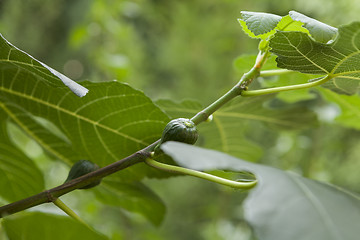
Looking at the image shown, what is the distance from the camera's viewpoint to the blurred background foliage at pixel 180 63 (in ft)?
6.48

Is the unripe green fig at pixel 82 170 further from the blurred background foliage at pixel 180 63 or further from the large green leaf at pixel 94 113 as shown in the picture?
the blurred background foliage at pixel 180 63

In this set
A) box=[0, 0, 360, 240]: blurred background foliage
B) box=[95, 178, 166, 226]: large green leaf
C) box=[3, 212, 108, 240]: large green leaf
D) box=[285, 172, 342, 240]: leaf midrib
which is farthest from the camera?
box=[0, 0, 360, 240]: blurred background foliage

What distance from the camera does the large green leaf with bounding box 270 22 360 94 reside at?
484 millimetres

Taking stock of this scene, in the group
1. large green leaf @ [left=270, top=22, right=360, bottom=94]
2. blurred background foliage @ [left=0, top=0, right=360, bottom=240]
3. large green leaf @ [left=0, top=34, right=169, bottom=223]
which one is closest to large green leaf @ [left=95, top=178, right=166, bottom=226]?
large green leaf @ [left=0, top=34, right=169, bottom=223]

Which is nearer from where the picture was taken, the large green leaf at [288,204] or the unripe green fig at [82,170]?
the large green leaf at [288,204]

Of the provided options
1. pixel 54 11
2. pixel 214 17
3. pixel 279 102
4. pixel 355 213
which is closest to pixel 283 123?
pixel 279 102

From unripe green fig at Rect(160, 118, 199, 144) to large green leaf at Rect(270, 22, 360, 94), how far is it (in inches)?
5.8

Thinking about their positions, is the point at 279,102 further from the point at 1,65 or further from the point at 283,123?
the point at 1,65

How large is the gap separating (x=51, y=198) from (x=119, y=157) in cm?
19

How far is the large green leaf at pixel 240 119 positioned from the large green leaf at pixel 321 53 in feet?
0.94

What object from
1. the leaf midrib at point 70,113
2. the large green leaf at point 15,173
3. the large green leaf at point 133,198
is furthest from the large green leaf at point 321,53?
the large green leaf at point 15,173

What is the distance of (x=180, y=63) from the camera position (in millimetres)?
2742

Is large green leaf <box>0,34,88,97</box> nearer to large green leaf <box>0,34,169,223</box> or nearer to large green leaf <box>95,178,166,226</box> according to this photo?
large green leaf <box>0,34,169,223</box>

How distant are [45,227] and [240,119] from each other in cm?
55
